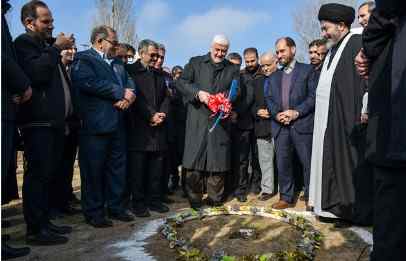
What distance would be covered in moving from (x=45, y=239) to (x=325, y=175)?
128 inches

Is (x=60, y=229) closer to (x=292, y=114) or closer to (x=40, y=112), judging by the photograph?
(x=40, y=112)

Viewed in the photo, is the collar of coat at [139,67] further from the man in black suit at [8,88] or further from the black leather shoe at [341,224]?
the black leather shoe at [341,224]

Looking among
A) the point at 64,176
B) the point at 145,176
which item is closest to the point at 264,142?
the point at 145,176

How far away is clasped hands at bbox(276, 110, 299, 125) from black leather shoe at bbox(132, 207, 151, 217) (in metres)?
2.35

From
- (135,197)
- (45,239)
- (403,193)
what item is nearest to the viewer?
(403,193)

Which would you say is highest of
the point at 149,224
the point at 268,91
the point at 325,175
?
the point at 268,91

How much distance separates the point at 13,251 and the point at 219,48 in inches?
153

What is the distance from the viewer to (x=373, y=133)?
2.76m

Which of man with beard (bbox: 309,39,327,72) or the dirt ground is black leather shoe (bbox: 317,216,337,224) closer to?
the dirt ground

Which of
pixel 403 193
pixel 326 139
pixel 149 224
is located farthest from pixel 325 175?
pixel 403 193

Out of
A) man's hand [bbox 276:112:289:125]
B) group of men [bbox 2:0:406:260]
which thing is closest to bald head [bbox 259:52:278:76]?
group of men [bbox 2:0:406:260]

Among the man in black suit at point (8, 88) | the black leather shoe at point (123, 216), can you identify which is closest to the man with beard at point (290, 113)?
the black leather shoe at point (123, 216)

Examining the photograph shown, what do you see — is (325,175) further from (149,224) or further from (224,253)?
(149,224)

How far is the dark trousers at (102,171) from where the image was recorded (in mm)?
5063
